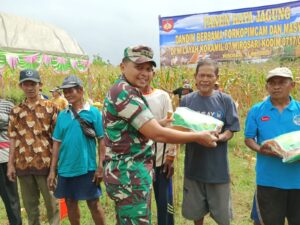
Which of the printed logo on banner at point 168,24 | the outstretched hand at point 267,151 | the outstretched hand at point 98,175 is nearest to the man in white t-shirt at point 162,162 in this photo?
the outstretched hand at point 98,175

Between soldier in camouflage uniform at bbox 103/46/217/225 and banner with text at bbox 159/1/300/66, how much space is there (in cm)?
1390

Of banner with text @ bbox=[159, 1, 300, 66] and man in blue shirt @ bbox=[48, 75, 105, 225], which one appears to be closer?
man in blue shirt @ bbox=[48, 75, 105, 225]

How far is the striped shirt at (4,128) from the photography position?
10.8ft

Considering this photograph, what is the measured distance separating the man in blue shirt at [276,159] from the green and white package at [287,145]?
0.08 m

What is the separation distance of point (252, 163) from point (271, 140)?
3732mm

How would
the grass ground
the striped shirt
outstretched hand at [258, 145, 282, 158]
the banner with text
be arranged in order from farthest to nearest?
1. the banner with text
2. the grass ground
3. the striped shirt
4. outstretched hand at [258, 145, 282, 158]

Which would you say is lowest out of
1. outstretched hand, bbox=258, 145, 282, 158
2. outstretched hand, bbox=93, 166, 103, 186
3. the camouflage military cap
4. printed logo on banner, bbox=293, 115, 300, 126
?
outstretched hand, bbox=93, 166, 103, 186

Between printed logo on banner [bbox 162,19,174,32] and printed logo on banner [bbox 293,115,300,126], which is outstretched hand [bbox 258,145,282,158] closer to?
printed logo on banner [bbox 293,115,300,126]

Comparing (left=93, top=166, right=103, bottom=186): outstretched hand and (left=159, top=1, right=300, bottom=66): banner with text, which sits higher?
(left=159, top=1, right=300, bottom=66): banner with text

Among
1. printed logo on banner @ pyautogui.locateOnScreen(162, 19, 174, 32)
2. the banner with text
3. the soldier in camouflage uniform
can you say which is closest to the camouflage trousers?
the soldier in camouflage uniform

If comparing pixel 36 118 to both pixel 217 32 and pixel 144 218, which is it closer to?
pixel 144 218

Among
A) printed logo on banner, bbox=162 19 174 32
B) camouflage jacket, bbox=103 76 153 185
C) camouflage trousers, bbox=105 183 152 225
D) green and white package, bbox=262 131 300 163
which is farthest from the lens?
printed logo on banner, bbox=162 19 174 32

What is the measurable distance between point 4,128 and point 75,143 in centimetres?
84

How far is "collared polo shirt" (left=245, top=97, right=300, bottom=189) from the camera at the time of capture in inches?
95.8
